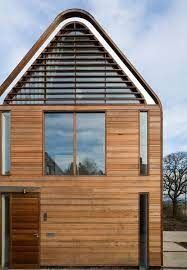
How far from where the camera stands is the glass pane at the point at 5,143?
10062 millimetres

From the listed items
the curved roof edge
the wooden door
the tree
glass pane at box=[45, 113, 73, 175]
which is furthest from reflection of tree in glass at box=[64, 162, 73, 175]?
the tree

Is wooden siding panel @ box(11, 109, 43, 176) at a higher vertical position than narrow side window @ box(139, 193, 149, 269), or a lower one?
higher

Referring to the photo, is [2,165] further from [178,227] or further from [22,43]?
[178,227]

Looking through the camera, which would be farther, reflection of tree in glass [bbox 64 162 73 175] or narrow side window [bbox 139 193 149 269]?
reflection of tree in glass [bbox 64 162 73 175]

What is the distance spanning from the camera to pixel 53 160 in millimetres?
10086

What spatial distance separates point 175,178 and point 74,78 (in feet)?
57.3

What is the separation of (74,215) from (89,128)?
247 centimetres

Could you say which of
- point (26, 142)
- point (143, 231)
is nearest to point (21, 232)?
point (26, 142)

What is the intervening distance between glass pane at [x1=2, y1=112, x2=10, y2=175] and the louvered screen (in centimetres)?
49

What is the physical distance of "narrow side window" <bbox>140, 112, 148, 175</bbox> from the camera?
10.1m

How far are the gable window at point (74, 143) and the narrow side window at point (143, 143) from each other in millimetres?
1080

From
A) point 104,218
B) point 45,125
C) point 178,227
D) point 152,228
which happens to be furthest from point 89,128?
point 178,227

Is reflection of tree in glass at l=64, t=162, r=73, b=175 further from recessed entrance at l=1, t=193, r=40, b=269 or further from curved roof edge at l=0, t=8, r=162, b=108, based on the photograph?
curved roof edge at l=0, t=8, r=162, b=108

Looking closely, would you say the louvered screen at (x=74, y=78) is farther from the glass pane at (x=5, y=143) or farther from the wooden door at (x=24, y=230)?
the wooden door at (x=24, y=230)
